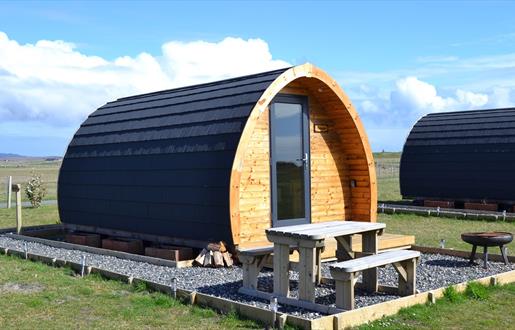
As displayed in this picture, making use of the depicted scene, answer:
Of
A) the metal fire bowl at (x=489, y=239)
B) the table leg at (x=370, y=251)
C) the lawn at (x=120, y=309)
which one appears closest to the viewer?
the lawn at (x=120, y=309)

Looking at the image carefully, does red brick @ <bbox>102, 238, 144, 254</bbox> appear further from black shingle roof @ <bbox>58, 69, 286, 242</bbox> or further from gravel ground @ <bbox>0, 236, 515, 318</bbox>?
gravel ground @ <bbox>0, 236, 515, 318</bbox>

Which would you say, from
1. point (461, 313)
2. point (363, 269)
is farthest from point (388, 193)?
point (363, 269)

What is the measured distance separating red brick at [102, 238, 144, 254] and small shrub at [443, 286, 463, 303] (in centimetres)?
671

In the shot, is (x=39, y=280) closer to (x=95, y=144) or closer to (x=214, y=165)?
(x=214, y=165)

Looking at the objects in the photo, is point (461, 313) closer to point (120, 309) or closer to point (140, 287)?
point (120, 309)

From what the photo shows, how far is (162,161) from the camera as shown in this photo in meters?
12.2

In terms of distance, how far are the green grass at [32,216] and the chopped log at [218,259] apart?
32.3 ft

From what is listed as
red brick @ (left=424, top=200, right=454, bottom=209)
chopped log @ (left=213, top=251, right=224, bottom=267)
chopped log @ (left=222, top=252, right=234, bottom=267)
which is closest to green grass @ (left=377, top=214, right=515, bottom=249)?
red brick @ (left=424, top=200, right=454, bottom=209)

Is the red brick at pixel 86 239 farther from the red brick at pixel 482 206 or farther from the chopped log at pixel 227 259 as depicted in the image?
the red brick at pixel 482 206

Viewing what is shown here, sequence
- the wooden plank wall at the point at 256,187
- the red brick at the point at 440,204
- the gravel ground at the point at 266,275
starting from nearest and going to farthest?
the gravel ground at the point at 266,275
the wooden plank wall at the point at 256,187
the red brick at the point at 440,204

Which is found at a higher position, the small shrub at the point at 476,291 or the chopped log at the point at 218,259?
the chopped log at the point at 218,259

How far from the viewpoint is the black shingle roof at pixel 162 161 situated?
10867 mm

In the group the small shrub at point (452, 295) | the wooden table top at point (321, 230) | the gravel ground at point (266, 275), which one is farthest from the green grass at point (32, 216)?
the small shrub at point (452, 295)

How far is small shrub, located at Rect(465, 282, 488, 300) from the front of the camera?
8.28m
